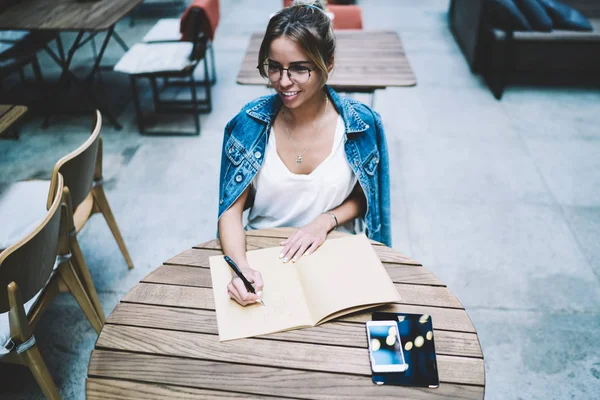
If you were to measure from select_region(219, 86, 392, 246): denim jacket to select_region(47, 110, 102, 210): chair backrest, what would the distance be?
580 mm

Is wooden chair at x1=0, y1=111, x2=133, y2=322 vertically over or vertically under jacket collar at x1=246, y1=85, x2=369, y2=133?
under

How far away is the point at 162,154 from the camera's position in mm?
3553

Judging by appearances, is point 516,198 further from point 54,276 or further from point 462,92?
point 54,276

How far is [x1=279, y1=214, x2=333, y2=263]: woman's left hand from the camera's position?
1400 millimetres

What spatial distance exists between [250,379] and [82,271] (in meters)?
1.23

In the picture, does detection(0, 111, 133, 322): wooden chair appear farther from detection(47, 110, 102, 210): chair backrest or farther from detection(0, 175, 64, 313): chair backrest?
detection(0, 175, 64, 313): chair backrest

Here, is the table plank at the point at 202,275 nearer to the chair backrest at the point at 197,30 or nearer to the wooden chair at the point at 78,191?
the wooden chair at the point at 78,191

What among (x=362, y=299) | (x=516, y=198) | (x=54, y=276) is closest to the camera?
(x=362, y=299)

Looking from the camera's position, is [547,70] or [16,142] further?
[547,70]

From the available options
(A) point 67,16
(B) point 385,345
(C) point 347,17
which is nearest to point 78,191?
(B) point 385,345

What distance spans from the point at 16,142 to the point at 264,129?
2.92m

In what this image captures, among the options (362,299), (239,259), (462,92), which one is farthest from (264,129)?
(462,92)

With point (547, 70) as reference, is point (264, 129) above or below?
above

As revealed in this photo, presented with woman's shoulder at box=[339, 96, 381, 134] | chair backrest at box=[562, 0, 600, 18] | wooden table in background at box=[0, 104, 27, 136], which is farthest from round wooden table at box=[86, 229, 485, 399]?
chair backrest at box=[562, 0, 600, 18]
